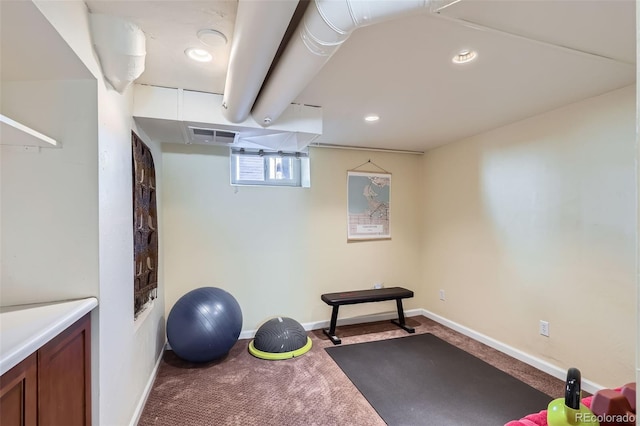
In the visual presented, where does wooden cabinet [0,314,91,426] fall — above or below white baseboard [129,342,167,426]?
above

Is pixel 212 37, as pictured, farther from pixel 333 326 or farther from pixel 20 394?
pixel 333 326

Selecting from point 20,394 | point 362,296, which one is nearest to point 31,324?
Answer: point 20,394

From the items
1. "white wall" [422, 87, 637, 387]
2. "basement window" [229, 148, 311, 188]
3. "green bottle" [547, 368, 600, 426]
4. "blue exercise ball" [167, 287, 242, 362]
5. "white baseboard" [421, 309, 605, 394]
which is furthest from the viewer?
"basement window" [229, 148, 311, 188]

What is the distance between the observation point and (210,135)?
2.55 meters

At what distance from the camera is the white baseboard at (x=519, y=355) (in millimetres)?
2262

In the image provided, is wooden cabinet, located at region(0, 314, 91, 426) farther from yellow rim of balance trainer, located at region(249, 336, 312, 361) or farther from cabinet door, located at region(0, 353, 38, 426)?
yellow rim of balance trainer, located at region(249, 336, 312, 361)

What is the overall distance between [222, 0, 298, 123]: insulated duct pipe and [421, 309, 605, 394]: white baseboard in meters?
3.18

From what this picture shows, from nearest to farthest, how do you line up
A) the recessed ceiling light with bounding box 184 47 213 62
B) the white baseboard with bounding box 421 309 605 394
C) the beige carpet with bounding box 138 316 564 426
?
the recessed ceiling light with bounding box 184 47 213 62, the beige carpet with bounding box 138 316 564 426, the white baseboard with bounding box 421 309 605 394

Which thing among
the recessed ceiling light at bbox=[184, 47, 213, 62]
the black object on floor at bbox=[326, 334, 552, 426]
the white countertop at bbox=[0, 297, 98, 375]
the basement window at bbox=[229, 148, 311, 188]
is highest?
the recessed ceiling light at bbox=[184, 47, 213, 62]

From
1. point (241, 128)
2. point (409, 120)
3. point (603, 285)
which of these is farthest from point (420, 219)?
point (241, 128)

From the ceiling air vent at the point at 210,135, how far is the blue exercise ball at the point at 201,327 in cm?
141

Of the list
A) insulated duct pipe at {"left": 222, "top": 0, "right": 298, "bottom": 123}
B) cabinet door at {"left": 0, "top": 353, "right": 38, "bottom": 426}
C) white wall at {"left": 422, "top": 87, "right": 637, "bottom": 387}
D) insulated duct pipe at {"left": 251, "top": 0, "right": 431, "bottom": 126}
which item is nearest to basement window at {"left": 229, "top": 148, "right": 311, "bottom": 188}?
insulated duct pipe at {"left": 222, "top": 0, "right": 298, "bottom": 123}

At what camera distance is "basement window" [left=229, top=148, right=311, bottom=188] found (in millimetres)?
3211

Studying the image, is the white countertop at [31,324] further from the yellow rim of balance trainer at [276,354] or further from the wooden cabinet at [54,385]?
the yellow rim of balance trainer at [276,354]
